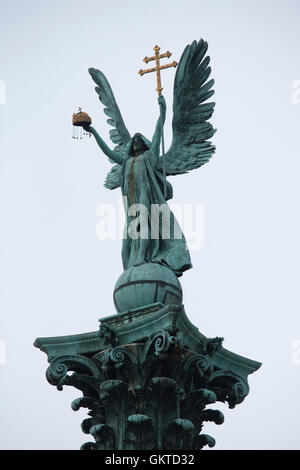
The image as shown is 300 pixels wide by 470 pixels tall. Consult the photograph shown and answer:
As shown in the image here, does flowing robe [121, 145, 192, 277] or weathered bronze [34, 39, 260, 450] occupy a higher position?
flowing robe [121, 145, 192, 277]

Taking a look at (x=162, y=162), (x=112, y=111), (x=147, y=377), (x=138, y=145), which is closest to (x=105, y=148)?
(x=138, y=145)

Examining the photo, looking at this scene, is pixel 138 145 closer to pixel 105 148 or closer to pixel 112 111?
pixel 105 148

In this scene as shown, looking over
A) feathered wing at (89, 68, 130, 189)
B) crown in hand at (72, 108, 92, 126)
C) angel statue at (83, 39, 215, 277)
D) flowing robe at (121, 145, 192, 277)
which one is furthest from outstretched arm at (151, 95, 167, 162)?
feathered wing at (89, 68, 130, 189)

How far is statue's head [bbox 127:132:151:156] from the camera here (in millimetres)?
22609

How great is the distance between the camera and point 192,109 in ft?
76.5

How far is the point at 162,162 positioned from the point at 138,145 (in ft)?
2.10

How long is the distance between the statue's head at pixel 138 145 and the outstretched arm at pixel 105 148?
1.53 feet

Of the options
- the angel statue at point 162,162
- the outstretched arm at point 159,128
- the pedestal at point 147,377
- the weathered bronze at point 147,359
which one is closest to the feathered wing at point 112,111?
the angel statue at point 162,162

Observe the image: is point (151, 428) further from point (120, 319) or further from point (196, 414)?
point (120, 319)

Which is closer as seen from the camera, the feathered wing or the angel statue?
the angel statue

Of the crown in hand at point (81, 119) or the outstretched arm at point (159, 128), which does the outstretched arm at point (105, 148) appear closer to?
the crown in hand at point (81, 119)

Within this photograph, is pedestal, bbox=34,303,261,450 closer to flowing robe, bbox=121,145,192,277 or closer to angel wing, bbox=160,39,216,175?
flowing robe, bbox=121,145,192,277

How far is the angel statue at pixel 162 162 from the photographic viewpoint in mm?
21344
